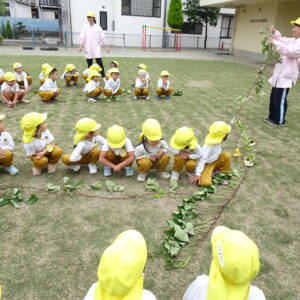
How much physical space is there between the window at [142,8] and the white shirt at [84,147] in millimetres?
22450

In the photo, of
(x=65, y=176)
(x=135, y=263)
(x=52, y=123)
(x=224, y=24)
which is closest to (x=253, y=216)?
(x=135, y=263)

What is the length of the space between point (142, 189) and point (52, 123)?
302 cm

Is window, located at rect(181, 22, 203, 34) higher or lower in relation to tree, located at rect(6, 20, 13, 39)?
higher

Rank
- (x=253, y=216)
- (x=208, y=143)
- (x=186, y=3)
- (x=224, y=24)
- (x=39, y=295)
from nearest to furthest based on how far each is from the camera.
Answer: (x=39, y=295) < (x=253, y=216) < (x=208, y=143) < (x=186, y=3) < (x=224, y=24)

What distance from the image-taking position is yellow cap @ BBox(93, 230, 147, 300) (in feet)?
4.35

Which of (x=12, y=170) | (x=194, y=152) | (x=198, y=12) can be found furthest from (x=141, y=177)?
(x=198, y=12)

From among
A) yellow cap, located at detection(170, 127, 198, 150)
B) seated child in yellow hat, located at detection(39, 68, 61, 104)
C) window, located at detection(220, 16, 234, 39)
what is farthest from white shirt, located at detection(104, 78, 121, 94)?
window, located at detection(220, 16, 234, 39)

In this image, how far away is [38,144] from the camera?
12.4ft

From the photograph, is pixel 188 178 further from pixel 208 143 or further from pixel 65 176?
pixel 65 176

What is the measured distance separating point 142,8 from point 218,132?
2359 cm

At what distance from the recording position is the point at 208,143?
3.54 m

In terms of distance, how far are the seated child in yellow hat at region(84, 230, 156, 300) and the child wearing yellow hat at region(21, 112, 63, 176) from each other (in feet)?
8.64

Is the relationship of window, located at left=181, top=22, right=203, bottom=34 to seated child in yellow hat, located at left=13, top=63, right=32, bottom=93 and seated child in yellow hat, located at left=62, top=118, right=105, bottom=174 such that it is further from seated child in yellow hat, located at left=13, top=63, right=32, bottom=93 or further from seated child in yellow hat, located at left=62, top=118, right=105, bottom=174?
seated child in yellow hat, located at left=62, top=118, right=105, bottom=174

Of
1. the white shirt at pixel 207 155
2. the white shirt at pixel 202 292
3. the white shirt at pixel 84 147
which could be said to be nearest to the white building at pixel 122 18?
the white shirt at pixel 84 147
